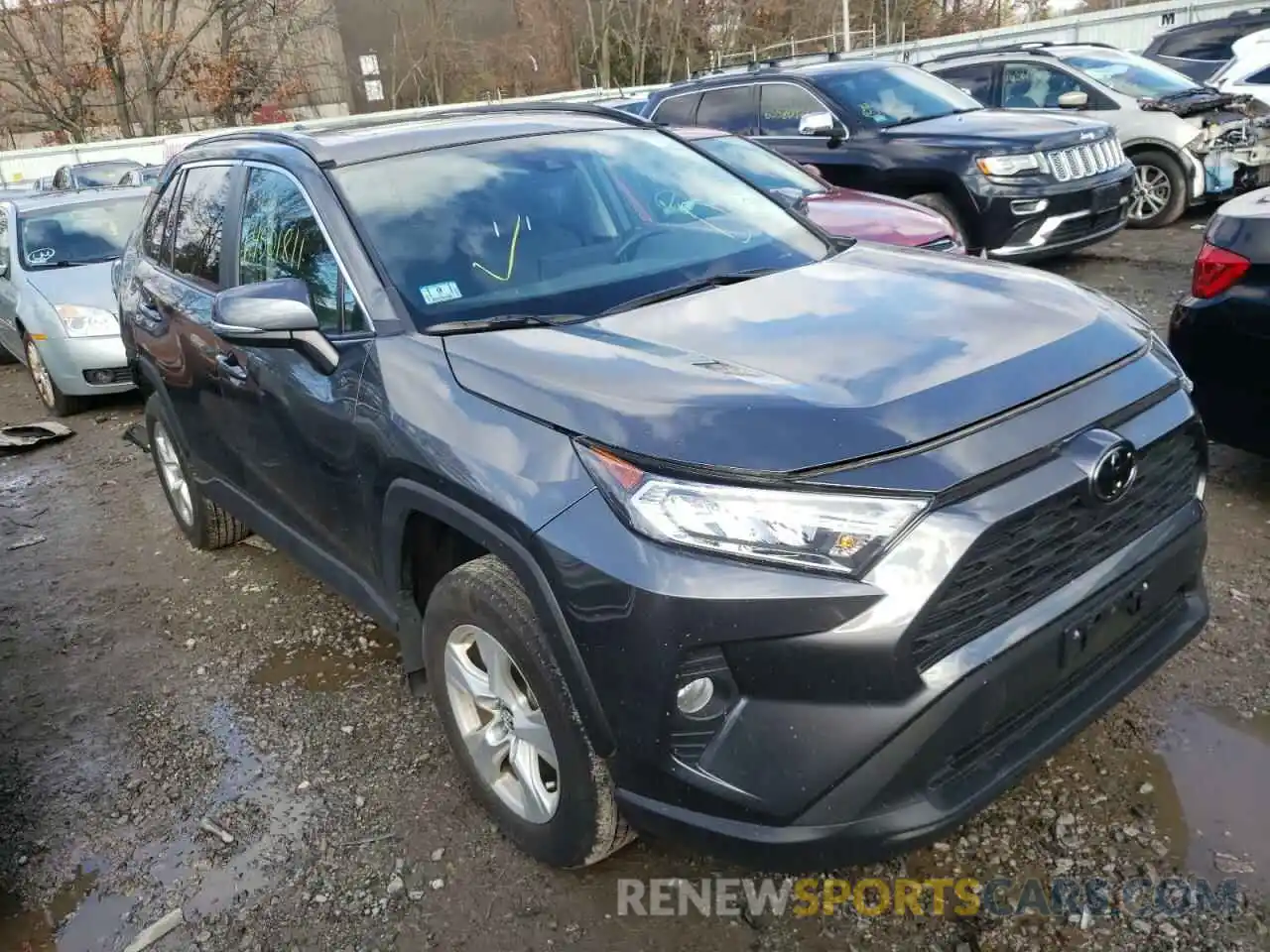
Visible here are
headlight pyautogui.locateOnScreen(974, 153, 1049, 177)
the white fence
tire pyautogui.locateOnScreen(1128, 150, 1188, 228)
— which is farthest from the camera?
the white fence

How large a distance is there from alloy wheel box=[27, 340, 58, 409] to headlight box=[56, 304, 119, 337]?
50cm

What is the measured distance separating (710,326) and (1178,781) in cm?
173

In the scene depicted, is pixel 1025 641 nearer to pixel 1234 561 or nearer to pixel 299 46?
pixel 1234 561

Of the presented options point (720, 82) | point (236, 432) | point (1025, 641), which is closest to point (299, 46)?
point (720, 82)

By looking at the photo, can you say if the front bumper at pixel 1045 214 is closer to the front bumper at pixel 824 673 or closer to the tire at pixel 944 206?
the tire at pixel 944 206

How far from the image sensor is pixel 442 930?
2.53m

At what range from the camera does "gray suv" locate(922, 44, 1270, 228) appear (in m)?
9.50

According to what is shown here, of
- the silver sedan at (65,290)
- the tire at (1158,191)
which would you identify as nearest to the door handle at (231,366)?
the silver sedan at (65,290)

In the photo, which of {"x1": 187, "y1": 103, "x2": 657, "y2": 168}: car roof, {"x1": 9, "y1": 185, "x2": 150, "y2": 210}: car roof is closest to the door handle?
{"x1": 187, "y1": 103, "x2": 657, "y2": 168}: car roof

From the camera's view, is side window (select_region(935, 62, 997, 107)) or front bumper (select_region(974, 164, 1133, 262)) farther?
side window (select_region(935, 62, 997, 107))

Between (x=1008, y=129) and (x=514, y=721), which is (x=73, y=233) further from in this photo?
(x=514, y=721)

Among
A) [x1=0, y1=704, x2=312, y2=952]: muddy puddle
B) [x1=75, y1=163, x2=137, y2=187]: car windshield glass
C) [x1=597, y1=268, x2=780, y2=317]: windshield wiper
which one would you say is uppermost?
[x1=75, y1=163, x2=137, y2=187]: car windshield glass

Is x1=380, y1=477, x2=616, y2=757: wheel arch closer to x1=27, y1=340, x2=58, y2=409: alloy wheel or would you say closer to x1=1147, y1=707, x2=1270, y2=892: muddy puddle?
x1=1147, y1=707, x2=1270, y2=892: muddy puddle

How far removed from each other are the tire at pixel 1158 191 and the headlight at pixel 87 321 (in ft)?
29.2
